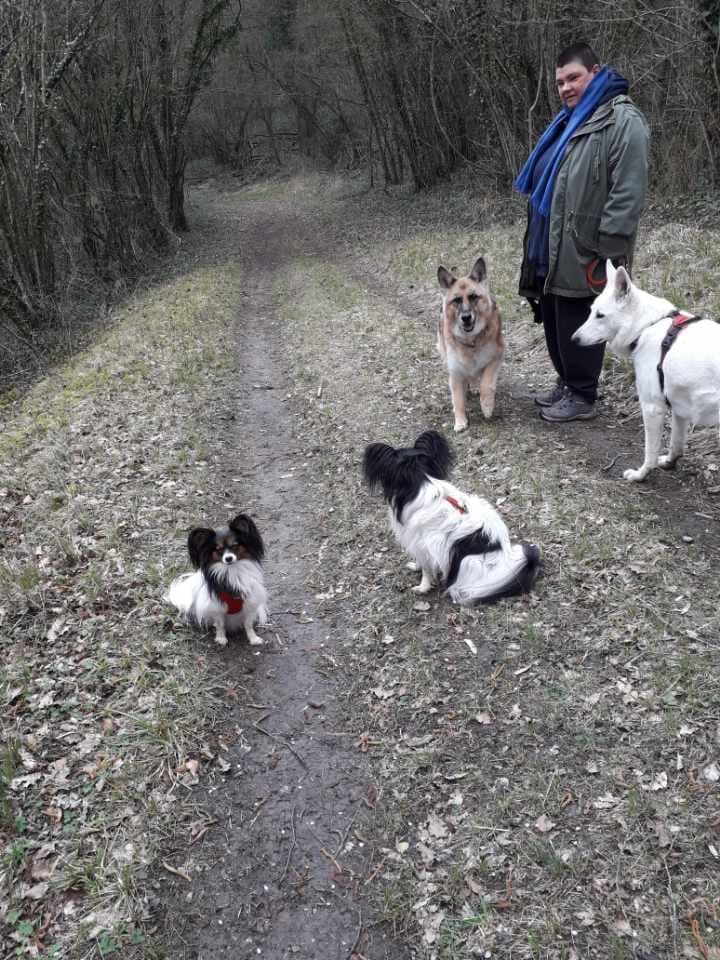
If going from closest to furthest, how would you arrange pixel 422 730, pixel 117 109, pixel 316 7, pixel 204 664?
1. pixel 422 730
2. pixel 204 664
3. pixel 117 109
4. pixel 316 7

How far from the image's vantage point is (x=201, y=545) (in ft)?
14.7

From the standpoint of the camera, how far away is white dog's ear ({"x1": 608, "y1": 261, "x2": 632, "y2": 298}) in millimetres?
5000

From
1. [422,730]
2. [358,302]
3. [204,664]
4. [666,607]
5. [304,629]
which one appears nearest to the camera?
[422,730]

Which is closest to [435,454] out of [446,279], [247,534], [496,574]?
[496,574]

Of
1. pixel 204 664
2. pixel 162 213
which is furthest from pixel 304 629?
pixel 162 213

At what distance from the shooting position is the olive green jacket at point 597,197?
5426mm

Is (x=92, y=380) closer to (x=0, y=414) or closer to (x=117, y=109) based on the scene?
(x=0, y=414)

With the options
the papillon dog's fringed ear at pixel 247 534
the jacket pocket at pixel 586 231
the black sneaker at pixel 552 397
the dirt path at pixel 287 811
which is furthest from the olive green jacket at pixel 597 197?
the papillon dog's fringed ear at pixel 247 534

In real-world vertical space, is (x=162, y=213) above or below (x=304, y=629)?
above

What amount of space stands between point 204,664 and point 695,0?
39.9 ft

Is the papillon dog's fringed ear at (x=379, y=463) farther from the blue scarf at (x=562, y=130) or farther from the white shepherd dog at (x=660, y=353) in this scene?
the blue scarf at (x=562, y=130)

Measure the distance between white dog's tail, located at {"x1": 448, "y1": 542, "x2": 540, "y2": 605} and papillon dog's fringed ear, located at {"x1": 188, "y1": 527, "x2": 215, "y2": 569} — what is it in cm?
176

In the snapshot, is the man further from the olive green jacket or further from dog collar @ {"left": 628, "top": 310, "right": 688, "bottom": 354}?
dog collar @ {"left": 628, "top": 310, "right": 688, "bottom": 354}

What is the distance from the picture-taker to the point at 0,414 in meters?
10.6
